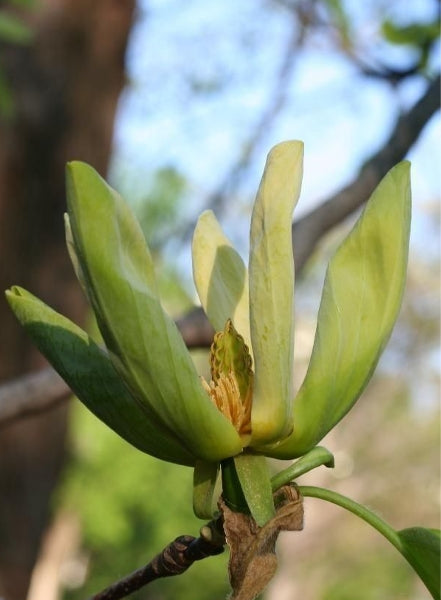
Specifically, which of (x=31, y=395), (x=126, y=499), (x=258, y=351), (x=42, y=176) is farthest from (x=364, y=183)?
(x=126, y=499)

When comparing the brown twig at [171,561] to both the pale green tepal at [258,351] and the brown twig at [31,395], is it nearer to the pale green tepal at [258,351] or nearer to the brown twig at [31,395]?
the pale green tepal at [258,351]

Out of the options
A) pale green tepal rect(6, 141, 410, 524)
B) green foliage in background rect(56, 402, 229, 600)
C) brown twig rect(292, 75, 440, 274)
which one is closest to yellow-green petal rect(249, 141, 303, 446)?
pale green tepal rect(6, 141, 410, 524)

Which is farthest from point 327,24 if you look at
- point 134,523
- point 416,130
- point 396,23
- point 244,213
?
point 134,523

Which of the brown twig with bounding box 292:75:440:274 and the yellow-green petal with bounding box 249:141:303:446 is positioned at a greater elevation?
the yellow-green petal with bounding box 249:141:303:446

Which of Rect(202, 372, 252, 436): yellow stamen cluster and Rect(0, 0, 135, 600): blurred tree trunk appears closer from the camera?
Rect(202, 372, 252, 436): yellow stamen cluster

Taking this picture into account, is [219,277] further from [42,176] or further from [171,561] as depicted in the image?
[42,176]

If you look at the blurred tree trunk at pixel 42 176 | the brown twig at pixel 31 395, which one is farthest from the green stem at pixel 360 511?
the blurred tree trunk at pixel 42 176

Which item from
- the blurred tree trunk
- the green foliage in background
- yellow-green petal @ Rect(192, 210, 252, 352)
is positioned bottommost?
the green foliage in background

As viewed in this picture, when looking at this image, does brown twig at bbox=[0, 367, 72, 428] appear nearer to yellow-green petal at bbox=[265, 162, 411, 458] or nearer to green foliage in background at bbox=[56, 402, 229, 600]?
yellow-green petal at bbox=[265, 162, 411, 458]
